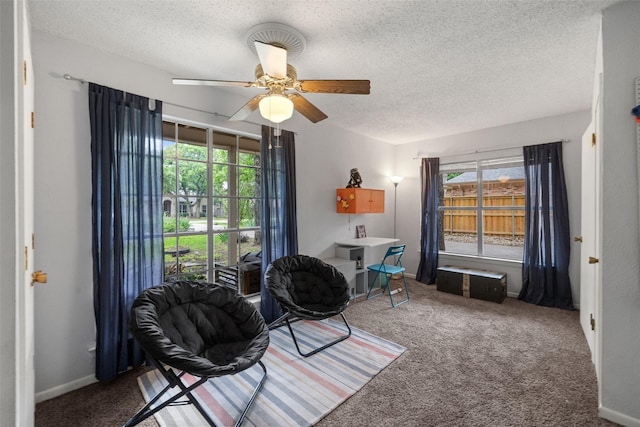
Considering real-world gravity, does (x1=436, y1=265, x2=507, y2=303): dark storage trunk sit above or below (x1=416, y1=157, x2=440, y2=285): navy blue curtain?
below

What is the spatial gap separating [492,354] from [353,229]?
2.55 metres

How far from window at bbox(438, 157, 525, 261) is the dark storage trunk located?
544 mm

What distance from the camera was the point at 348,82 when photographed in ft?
5.83

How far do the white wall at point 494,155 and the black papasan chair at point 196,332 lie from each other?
12.6ft

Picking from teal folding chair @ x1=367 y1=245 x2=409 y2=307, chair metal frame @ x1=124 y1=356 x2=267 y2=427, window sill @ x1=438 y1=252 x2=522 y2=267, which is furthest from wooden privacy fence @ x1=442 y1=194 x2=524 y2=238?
chair metal frame @ x1=124 y1=356 x2=267 y2=427

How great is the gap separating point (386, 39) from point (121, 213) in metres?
2.42

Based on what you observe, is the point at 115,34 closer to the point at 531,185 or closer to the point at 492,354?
the point at 492,354

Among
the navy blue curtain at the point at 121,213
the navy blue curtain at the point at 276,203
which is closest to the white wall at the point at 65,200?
the navy blue curtain at the point at 121,213

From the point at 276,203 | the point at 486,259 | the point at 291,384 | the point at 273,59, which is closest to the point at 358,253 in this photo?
the point at 276,203

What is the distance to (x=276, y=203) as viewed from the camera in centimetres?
326

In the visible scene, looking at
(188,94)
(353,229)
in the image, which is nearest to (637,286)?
(353,229)

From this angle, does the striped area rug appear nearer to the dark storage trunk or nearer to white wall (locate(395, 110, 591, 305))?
the dark storage trunk

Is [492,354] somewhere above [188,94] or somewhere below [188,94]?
below

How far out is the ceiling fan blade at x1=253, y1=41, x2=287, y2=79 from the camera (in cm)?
157
